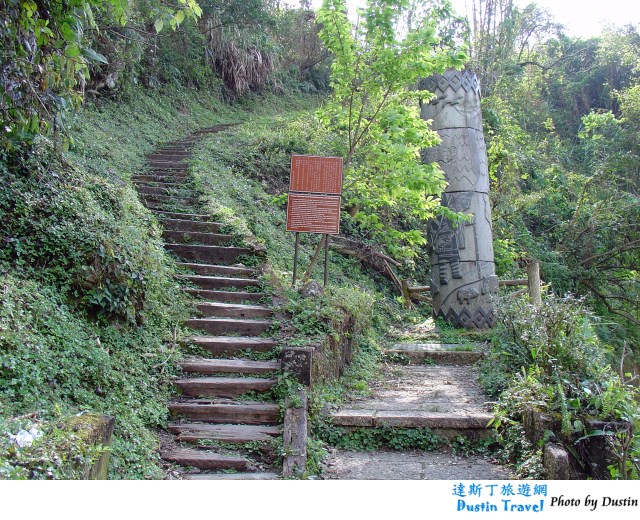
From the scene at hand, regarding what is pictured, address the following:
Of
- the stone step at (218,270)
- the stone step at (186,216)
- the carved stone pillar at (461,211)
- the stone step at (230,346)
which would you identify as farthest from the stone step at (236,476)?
the carved stone pillar at (461,211)

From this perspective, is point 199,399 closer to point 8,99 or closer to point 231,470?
point 231,470

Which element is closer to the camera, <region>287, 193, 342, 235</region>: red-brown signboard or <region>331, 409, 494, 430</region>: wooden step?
<region>331, 409, 494, 430</region>: wooden step

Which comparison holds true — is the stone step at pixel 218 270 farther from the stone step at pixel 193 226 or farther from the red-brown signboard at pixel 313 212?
the stone step at pixel 193 226

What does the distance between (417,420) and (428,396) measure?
3.91 ft

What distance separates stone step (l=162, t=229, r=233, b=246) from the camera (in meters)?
8.66

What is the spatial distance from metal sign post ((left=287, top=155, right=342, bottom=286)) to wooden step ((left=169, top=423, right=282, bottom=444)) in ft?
8.76

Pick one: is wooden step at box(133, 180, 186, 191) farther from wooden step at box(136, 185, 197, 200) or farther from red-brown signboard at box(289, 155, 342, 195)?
red-brown signboard at box(289, 155, 342, 195)

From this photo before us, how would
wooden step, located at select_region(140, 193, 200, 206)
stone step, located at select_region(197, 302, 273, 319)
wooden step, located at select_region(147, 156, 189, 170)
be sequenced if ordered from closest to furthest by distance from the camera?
1. stone step, located at select_region(197, 302, 273, 319)
2. wooden step, located at select_region(140, 193, 200, 206)
3. wooden step, located at select_region(147, 156, 189, 170)

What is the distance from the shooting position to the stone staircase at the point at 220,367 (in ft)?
16.0

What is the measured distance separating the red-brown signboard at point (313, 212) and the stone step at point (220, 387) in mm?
2390

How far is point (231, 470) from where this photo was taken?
4.74m

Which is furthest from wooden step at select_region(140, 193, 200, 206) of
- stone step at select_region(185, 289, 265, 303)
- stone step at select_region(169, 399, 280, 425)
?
stone step at select_region(169, 399, 280, 425)

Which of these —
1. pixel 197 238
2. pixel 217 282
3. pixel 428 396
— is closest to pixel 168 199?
pixel 197 238

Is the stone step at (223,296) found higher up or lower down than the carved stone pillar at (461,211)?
lower down
